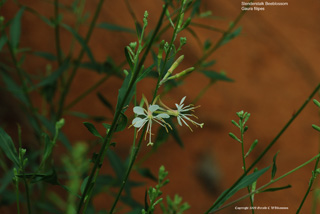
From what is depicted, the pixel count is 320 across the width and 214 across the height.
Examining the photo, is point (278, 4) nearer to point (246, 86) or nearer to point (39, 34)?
point (246, 86)

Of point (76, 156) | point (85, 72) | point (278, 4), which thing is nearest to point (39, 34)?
point (85, 72)

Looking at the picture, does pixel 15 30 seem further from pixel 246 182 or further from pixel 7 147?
pixel 246 182

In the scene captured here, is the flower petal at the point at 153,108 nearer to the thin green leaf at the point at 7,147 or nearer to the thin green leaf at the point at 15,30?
the thin green leaf at the point at 7,147

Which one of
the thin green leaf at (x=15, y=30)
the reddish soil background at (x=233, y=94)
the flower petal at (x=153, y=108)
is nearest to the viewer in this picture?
the flower petal at (x=153, y=108)

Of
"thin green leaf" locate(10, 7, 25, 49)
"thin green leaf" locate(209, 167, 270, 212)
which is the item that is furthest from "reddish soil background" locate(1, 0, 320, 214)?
"thin green leaf" locate(209, 167, 270, 212)

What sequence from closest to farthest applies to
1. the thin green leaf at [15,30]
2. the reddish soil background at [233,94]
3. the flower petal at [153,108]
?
the flower petal at [153,108] < the thin green leaf at [15,30] < the reddish soil background at [233,94]

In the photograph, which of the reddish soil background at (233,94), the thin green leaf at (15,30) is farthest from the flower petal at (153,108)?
the reddish soil background at (233,94)

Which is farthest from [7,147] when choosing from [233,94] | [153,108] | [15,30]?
[233,94]

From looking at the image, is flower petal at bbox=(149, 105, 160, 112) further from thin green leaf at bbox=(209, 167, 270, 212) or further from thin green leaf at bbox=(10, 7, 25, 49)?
thin green leaf at bbox=(10, 7, 25, 49)
